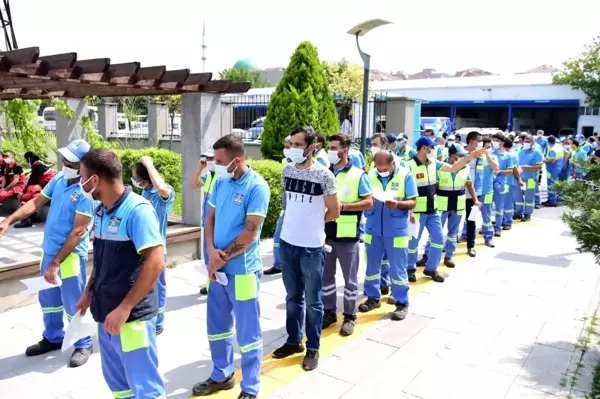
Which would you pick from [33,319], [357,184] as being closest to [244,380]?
[357,184]

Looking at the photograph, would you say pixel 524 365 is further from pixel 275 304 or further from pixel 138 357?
pixel 138 357

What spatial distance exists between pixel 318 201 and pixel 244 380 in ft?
5.04

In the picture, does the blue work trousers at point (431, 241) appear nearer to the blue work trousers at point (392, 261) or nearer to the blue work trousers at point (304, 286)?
the blue work trousers at point (392, 261)

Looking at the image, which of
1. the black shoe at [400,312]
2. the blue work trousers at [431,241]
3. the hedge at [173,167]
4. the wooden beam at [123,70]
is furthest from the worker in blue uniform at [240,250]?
the hedge at [173,167]

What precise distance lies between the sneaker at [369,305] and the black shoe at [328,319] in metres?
0.54

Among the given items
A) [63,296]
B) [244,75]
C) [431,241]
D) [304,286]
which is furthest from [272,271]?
[244,75]

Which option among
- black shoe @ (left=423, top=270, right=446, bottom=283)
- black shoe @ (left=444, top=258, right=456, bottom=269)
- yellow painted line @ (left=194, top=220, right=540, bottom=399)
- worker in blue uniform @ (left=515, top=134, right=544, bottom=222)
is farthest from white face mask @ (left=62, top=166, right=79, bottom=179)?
worker in blue uniform @ (left=515, top=134, right=544, bottom=222)

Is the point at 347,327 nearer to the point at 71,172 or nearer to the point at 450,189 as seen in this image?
the point at 71,172

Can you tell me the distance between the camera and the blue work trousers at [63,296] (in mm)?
4582

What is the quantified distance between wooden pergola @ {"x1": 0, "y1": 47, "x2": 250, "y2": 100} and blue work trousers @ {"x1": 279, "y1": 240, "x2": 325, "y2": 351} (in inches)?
121

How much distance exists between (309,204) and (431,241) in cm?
341

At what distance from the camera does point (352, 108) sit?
17.4 m

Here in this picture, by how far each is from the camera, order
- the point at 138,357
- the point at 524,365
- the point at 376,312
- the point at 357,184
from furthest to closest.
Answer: the point at 376,312 → the point at 357,184 → the point at 524,365 → the point at 138,357

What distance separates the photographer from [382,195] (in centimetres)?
566
